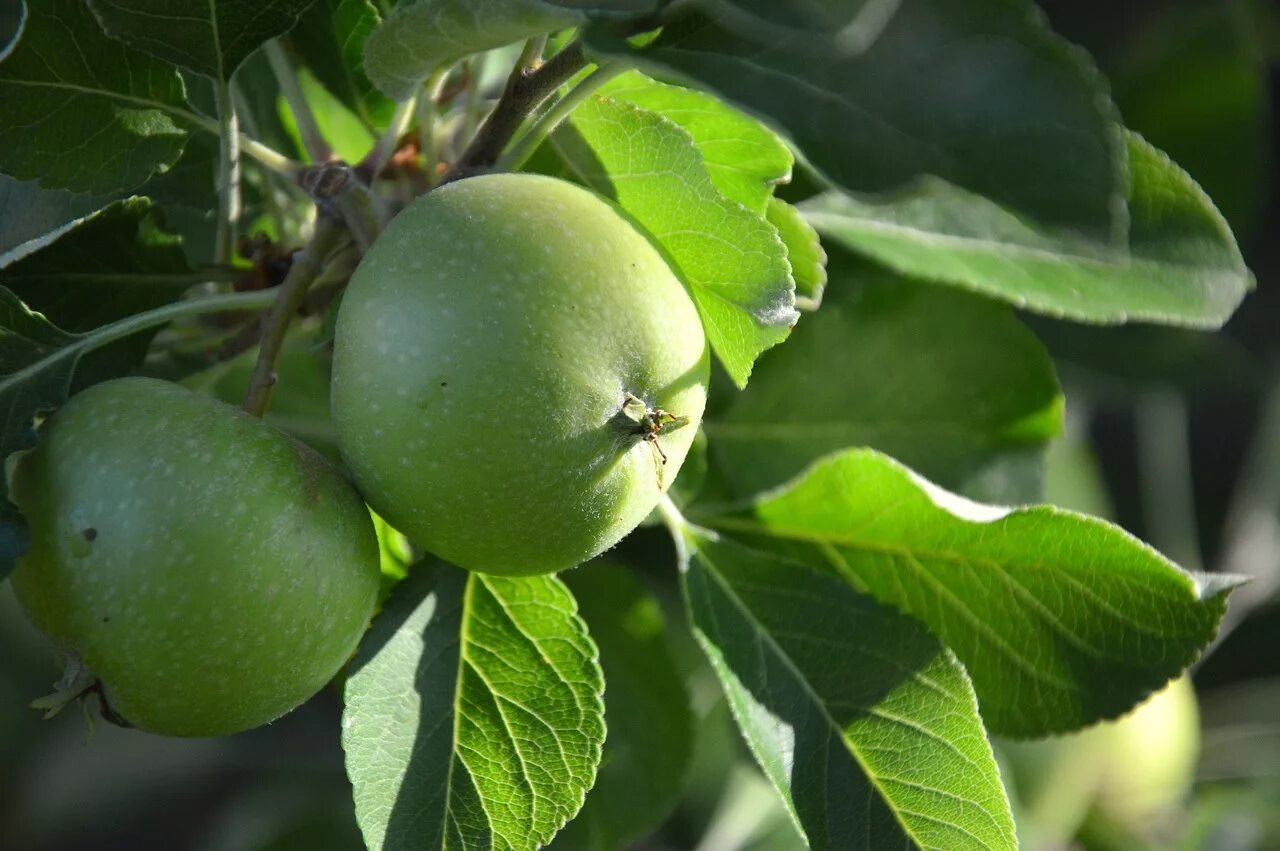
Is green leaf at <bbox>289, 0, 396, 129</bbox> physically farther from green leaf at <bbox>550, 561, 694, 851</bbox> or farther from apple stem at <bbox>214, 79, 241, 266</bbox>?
green leaf at <bbox>550, 561, 694, 851</bbox>

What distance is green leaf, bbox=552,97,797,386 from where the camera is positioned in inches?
24.3

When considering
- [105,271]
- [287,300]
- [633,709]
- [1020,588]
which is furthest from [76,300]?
[1020,588]

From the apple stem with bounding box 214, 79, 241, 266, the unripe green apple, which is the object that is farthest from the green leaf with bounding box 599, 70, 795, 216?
the unripe green apple

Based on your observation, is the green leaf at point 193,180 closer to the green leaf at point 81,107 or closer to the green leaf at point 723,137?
the green leaf at point 81,107

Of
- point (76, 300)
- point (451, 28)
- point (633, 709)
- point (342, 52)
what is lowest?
point (633, 709)

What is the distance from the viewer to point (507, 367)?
0.56 m

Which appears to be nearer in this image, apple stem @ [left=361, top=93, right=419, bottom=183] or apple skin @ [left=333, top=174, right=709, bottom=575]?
apple skin @ [left=333, top=174, right=709, bottom=575]

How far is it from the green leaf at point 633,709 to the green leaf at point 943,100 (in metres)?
0.52

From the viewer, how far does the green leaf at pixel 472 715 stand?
653mm

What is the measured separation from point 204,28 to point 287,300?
149 millimetres

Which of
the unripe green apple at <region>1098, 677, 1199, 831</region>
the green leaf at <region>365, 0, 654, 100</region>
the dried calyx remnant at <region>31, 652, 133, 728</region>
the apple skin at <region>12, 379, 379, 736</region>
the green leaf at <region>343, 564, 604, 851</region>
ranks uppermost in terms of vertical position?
the green leaf at <region>365, 0, 654, 100</region>

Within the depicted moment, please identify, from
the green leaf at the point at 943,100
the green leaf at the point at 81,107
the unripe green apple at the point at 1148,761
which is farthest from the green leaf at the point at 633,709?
the unripe green apple at the point at 1148,761

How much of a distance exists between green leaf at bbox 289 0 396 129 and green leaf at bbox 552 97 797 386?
0.18 meters

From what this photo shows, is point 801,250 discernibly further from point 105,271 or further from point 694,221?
point 105,271
